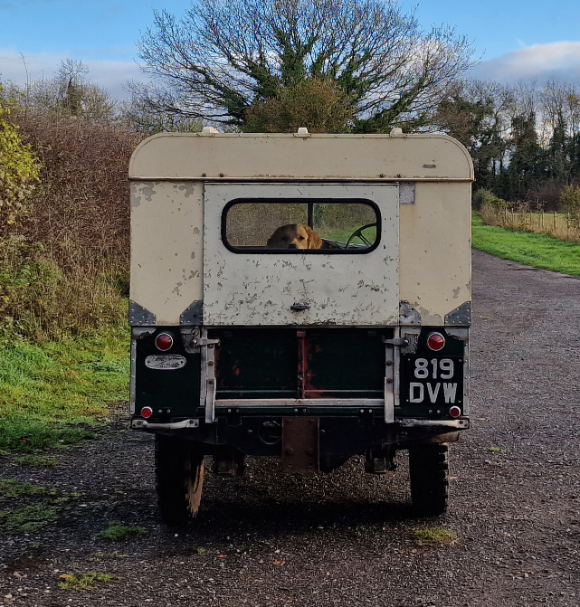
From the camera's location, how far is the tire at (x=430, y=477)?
5.05 metres

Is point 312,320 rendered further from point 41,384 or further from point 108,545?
point 41,384

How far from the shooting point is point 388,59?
2675cm

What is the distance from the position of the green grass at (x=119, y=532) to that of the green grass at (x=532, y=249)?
17876 millimetres

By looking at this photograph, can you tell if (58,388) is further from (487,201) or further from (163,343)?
(487,201)

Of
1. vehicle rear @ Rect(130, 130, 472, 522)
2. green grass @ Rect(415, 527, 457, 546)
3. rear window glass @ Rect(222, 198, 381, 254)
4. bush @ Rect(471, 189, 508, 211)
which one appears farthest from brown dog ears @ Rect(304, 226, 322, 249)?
bush @ Rect(471, 189, 508, 211)

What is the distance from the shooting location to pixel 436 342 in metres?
4.74

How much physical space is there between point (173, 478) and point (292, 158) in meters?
2.01

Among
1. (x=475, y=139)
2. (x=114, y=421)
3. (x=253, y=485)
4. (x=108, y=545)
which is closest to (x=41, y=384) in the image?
(x=114, y=421)

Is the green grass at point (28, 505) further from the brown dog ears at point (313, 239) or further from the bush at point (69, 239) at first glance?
the bush at point (69, 239)

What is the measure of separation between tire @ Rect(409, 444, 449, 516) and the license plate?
42cm

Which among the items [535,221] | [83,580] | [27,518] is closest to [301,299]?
[83,580]

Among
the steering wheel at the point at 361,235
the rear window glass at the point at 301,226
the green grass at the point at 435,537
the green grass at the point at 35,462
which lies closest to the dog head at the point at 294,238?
the rear window glass at the point at 301,226

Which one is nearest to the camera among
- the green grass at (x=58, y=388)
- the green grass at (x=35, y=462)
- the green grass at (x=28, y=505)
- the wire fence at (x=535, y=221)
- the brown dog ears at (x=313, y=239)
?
the green grass at (x=28, y=505)

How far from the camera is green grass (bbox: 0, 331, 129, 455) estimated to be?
23.6 ft
